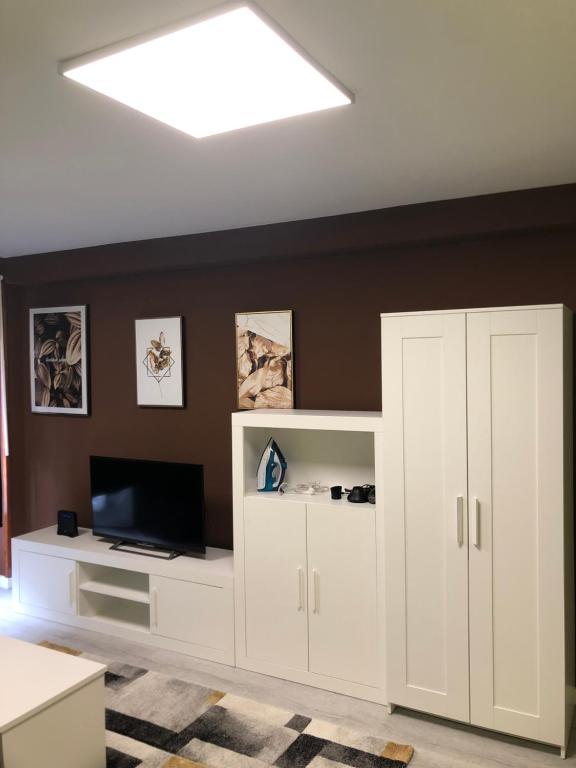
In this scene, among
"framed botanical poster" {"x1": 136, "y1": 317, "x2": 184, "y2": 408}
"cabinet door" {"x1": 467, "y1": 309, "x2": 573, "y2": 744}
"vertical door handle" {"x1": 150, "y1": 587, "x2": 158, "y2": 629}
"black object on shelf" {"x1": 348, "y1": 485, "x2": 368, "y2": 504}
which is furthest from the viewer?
"framed botanical poster" {"x1": 136, "y1": 317, "x2": 184, "y2": 408}

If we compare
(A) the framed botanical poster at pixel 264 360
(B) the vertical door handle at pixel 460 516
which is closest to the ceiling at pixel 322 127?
(A) the framed botanical poster at pixel 264 360

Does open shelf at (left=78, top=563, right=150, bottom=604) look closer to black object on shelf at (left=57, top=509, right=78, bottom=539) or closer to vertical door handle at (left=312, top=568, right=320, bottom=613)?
black object on shelf at (left=57, top=509, right=78, bottom=539)

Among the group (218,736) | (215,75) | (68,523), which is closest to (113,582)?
(68,523)

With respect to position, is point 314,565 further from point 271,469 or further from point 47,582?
point 47,582

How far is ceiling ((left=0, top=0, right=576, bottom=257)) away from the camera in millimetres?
1615

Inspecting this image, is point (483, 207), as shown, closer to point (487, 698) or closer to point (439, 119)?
point (439, 119)

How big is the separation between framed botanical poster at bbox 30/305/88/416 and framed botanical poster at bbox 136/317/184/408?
547 millimetres

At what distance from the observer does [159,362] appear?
4551 mm

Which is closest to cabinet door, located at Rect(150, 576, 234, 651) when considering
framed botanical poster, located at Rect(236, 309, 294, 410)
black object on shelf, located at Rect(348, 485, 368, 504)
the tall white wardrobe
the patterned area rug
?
the patterned area rug

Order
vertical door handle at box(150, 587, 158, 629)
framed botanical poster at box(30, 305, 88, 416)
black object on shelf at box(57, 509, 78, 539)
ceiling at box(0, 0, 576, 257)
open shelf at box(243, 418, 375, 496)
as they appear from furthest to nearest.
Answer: framed botanical poster at box(30, 305, 88, 416) < black object on shelf at box(57, 509, 78, 539) < vertical door handle at box(150, 587, 158, 629) < open shelf at box(243, 418, 375, 496) < ceiling at box(0, 0, 576, 257)

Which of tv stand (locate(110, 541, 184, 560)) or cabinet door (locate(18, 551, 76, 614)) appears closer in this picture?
tv stand (locate(110, 541, 184, 560))

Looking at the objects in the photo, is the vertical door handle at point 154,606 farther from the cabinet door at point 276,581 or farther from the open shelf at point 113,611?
the cabinet door at point 276,581

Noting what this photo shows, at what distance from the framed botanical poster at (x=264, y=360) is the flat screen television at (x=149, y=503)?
59 centimetres

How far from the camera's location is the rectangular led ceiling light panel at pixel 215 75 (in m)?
1.63
